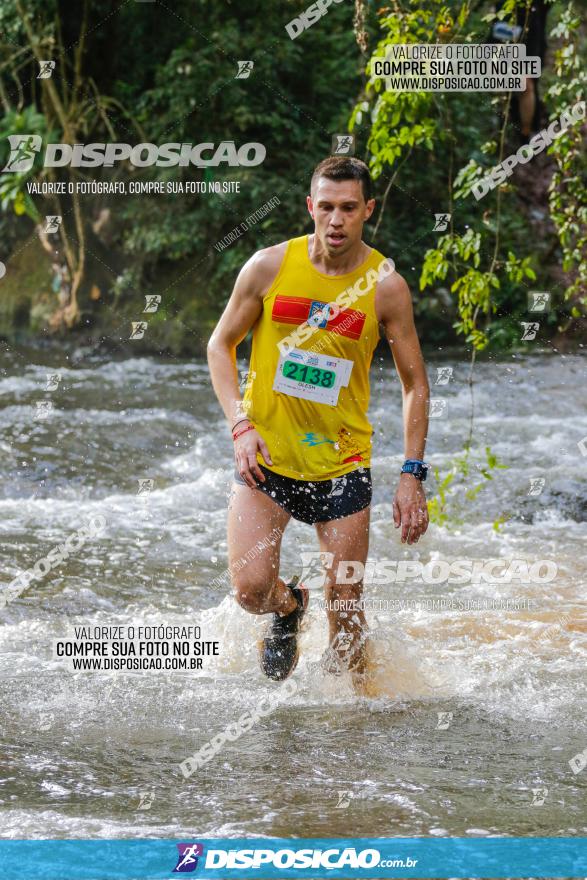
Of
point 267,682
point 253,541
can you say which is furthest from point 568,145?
point 267,682

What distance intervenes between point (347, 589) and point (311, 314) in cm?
103

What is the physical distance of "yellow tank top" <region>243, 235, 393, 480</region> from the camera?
162 inches

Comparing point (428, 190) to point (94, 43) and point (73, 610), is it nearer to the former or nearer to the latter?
point (94, 43)

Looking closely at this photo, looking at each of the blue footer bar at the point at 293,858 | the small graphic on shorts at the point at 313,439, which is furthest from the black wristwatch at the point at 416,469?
the blue footer bar at the point at 293,858

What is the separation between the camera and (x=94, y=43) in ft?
47.1

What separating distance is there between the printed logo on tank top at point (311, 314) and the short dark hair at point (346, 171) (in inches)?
17.3

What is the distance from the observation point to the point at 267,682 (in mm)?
4465

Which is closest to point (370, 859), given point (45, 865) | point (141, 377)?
point (45, 865)

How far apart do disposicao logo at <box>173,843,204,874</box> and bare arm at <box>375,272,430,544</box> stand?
4.68 feet

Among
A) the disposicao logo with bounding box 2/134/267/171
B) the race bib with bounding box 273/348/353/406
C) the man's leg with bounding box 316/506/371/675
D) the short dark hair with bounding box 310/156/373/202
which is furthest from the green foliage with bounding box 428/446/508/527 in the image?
the disposicao logo with bounding box 2/134/267/171

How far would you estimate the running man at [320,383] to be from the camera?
4129mm

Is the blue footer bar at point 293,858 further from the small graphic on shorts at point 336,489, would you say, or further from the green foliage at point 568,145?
the green foliage at point 568,145

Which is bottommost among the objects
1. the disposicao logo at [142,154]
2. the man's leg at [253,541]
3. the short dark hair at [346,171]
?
the man's leg at [253,541]

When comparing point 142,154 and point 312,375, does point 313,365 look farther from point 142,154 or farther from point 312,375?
point 142,154
